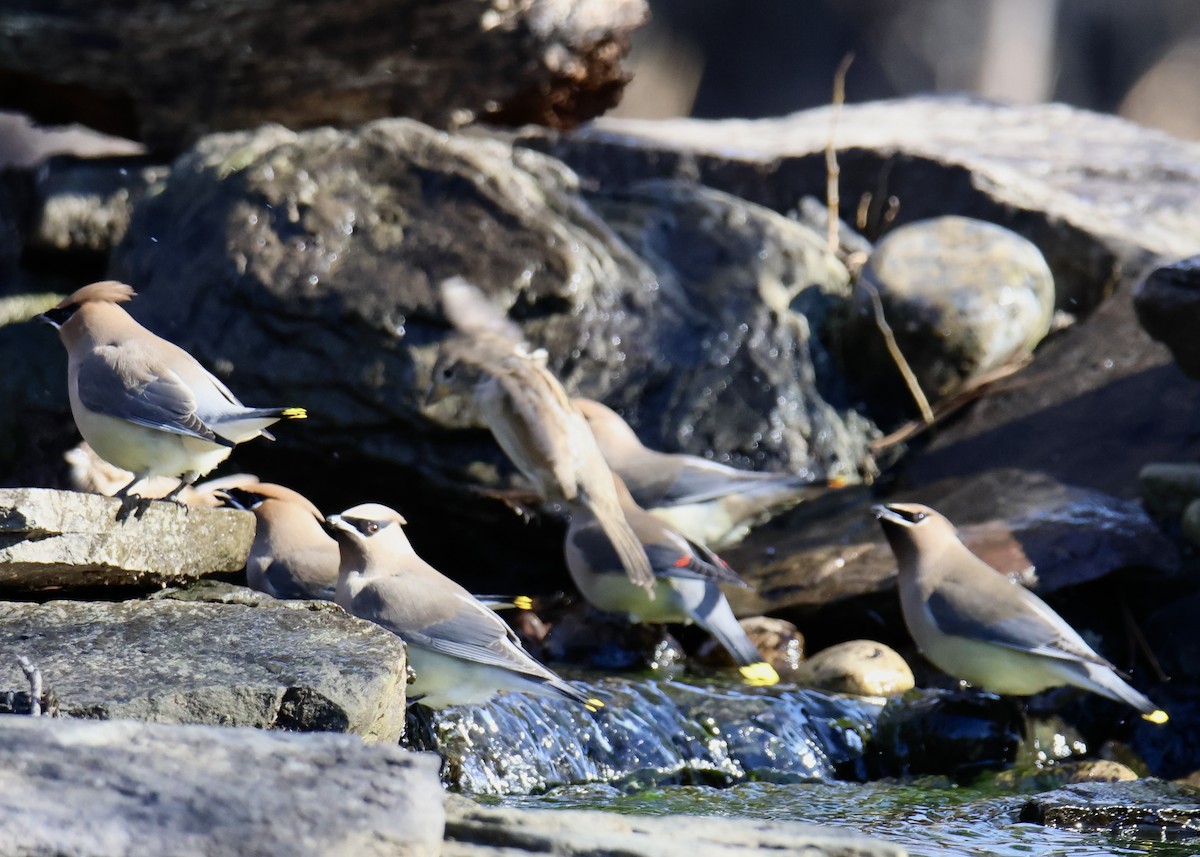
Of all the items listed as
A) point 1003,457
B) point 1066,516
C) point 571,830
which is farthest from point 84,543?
point 1003,457

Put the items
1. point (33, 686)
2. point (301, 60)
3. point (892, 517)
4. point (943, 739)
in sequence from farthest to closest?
point (301, 60), point (892, 517), point (943, 739), point (33, 686)

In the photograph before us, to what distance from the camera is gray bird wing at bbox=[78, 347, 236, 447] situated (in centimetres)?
439

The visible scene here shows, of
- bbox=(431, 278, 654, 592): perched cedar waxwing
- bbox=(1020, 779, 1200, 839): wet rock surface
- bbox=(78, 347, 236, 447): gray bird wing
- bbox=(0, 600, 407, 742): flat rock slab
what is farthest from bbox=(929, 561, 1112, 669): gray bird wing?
bbox=(78, 347, 236, 447): gray bird wing

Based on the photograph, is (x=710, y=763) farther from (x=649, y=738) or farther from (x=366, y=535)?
(x=366, y=535)

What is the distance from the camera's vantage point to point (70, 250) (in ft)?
27.5

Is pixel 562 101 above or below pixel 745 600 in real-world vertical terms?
above

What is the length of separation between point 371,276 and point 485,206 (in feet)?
2.03

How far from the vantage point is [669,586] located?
582 cm

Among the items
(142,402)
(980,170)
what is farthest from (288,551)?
(980,170)

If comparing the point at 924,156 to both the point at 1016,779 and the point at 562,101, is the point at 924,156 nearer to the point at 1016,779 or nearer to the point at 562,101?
the point at 562,101

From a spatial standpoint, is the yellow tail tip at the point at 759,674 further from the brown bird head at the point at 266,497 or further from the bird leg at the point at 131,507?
the bird leg at the point at 131,507

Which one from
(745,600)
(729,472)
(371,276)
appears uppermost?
(371,276)

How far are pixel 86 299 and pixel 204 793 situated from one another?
263 centimetres

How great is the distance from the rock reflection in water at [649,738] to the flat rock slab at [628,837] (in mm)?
2044
